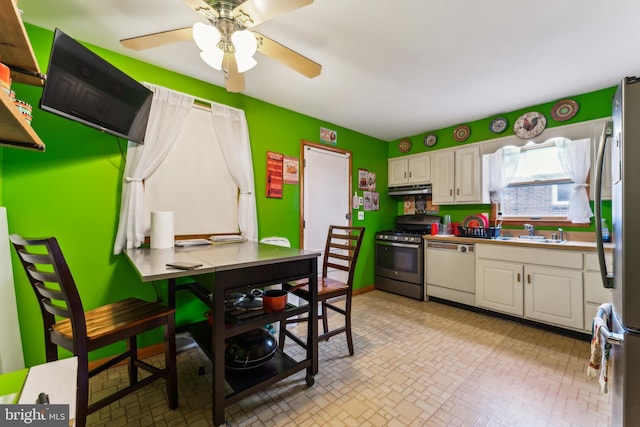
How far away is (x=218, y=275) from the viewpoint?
1355mm

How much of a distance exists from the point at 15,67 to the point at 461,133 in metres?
4.31

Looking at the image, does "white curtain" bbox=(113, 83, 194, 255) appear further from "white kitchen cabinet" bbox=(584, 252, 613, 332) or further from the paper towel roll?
"white kitchen cabinet" bbox=(584, 252, 613, 332)

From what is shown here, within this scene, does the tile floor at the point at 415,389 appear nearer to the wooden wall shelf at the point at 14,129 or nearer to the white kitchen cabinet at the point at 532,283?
the white kitchen cabinet at the point at 532,283

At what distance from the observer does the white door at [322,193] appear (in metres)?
3.37

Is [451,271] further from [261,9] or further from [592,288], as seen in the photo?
[261,9]

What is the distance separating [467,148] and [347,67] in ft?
7.26

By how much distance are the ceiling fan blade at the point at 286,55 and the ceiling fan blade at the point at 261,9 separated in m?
0.09

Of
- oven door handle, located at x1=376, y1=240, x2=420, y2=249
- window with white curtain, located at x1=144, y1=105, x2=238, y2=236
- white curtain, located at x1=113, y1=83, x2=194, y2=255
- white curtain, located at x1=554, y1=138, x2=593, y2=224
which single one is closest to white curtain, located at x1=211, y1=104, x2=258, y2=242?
window with white curtain, located at x1=144, y1=105, x2=238, y2=236

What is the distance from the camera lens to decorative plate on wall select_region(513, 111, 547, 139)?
3.00m

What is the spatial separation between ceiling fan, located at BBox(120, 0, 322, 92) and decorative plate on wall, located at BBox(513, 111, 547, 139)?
290 centimetres

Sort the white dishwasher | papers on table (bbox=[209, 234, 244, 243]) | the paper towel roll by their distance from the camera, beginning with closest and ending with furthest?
1. the paper towel roll
2. papers on table (bbox=[209, 234, 244, 243])
3. the white dishwasher

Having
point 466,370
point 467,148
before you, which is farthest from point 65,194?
point 467,148

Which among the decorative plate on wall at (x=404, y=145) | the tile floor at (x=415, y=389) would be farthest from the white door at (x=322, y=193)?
the tile floor at (x=415, y=389)

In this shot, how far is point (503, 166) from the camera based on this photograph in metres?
3.25
